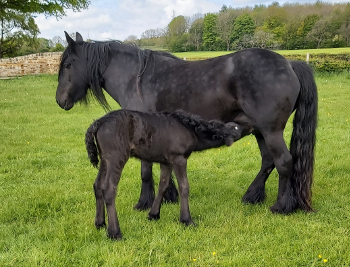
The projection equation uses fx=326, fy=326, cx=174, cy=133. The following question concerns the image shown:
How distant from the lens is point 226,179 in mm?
5594

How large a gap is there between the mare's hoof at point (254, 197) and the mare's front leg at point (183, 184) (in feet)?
3.79

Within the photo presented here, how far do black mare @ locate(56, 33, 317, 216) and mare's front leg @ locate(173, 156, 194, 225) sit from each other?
0.70m

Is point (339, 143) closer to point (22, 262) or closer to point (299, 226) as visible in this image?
point (299, 226)

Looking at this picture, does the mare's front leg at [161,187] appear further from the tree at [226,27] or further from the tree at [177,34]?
the tree at [226,27]

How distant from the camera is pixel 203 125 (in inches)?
146

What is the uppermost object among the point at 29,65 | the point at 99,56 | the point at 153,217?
the point at 99,56

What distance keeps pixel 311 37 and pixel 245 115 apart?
36483 millimetres

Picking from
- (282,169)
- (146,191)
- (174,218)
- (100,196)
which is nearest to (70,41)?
(100,196)

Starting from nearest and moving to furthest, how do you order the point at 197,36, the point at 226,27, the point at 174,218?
the point at 174,218 → the point at 226,27 → the point at 197,36

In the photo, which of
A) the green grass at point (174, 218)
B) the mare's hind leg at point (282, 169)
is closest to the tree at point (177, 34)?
the green grass at point (174, 218)

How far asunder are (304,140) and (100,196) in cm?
261

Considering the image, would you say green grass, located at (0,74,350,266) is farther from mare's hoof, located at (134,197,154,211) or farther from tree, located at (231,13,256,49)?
tree, located at (231,13,256,49)

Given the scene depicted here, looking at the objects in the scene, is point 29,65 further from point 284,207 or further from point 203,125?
point 284,207

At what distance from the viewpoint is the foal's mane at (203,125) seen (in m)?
3.68
